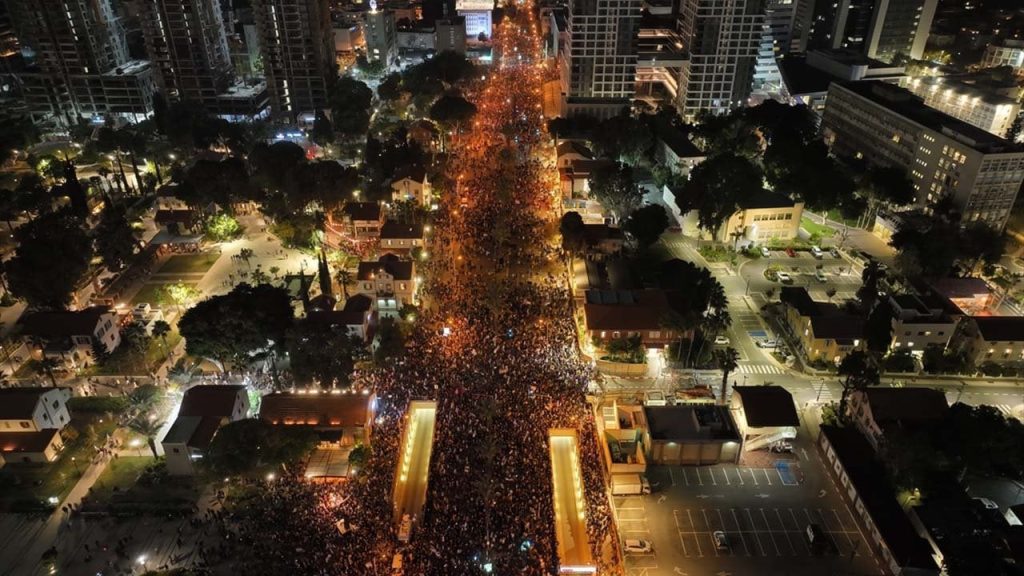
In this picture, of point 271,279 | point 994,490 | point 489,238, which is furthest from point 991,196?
point 271,279

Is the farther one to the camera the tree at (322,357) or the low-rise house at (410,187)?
the low-rise house at (410,187)

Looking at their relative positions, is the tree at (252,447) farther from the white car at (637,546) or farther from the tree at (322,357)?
the white car at (637,546)

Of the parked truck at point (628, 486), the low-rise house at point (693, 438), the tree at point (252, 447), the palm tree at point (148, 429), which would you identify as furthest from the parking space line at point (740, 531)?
the palm tree at point (148, 429)

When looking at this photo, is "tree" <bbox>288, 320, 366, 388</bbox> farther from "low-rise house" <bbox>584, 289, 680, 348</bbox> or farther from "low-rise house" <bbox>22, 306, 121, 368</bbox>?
"low-rise house" <bbox>584, 289, 680, 348</bbox>

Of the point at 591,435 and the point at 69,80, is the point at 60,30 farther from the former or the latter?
the point at 591,435

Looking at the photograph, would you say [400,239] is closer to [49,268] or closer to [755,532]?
[49,268]

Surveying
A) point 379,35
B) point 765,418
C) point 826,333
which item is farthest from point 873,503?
point 379,35
